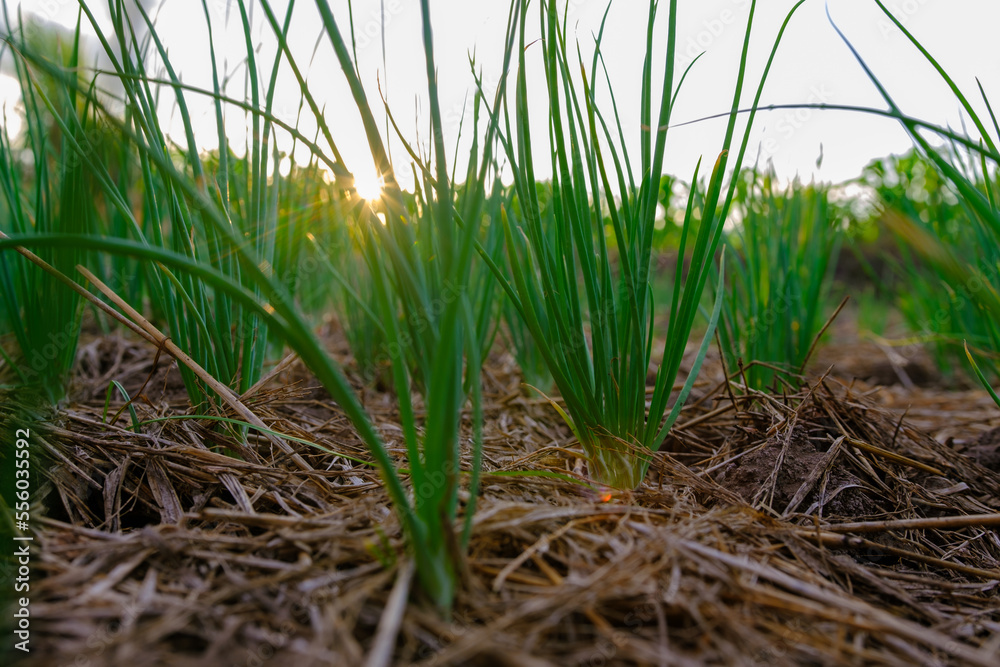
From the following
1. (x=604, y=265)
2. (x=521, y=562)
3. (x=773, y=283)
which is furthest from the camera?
(x=773, y=283)

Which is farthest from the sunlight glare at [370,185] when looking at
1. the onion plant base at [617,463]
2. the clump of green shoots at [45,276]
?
the clump of green shoots at [45,276]

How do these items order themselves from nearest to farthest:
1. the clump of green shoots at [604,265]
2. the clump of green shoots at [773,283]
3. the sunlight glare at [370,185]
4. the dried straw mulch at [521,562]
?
1. the dried straw mulch at [521,562]
2. the sunlight glare at [370,185]
3. the clump of green shoots at [604,265]
4. the clump of green shoots at [773,283]

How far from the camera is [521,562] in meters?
0.53

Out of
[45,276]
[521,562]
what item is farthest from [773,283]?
[45,276]

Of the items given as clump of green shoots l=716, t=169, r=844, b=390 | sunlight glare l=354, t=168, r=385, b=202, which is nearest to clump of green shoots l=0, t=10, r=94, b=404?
sunlight glare l=354, t=168, r=385, b=202

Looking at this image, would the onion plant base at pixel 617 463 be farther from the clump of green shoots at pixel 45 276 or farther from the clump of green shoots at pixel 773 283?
the clump of green shoots at pixel 45 276

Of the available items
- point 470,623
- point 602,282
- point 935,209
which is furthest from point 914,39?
point 935,209

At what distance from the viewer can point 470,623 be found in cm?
46

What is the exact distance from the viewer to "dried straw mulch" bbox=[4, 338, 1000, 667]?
0.44m

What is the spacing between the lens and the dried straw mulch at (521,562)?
435 millimetres

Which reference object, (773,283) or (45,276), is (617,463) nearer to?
(773,283)

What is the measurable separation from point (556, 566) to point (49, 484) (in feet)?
2.03

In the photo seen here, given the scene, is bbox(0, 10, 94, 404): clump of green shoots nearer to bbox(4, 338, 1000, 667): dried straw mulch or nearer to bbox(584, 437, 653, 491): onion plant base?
bbox(4, 338, 1000, 667): dried straw mulch

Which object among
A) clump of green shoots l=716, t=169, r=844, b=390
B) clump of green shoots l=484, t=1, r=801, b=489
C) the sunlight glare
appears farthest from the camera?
clump of green shoots l=716, t=169, r=844, b=390
